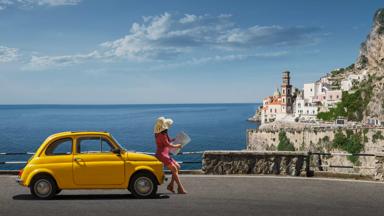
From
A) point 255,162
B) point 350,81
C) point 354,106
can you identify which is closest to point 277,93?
point 350,81

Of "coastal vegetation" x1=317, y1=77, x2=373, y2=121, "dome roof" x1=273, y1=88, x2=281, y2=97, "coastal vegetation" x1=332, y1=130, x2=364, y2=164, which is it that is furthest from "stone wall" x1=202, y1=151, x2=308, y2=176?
"dome roof" x1=273, y1=88, x2=281, y2=97

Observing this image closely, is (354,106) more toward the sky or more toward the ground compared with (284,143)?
more toward the sky

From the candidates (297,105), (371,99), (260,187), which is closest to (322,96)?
(297,105)

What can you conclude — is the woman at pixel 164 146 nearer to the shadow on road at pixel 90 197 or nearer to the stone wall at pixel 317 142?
the shadow on road at pixel 90 197

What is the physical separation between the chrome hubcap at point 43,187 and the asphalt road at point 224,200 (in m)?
0.26

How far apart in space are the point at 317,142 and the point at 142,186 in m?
71.9

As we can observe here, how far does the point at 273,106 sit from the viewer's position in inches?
6900

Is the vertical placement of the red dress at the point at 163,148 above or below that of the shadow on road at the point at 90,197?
above

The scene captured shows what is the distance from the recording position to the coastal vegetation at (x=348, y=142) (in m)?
72.3

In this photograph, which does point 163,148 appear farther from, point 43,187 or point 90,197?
point 43,187

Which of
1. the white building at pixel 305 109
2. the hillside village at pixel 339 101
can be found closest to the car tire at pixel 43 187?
the hillside village at pixel 339 101

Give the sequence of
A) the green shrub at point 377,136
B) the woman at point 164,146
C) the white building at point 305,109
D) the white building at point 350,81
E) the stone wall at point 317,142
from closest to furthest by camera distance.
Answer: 1. the woman at point 164,146
2. the stone wall at point 317,142
3. the green shrub at point 377,136
4. the white building at point 305,109
5. the white building at point 350,81

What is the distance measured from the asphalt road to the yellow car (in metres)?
0.34

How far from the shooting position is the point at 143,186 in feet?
37.9
